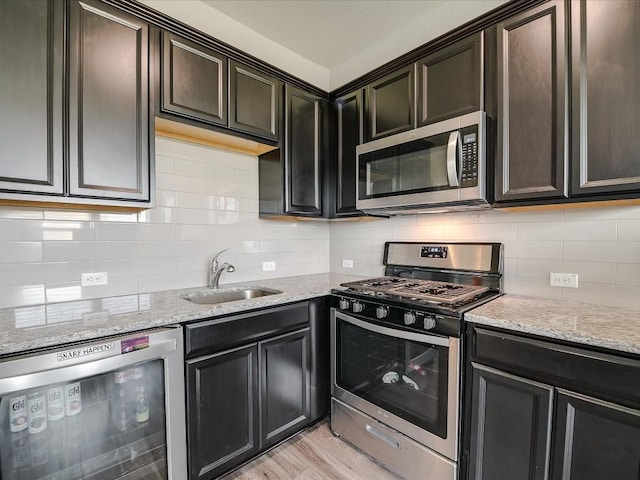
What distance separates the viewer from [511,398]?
1.27 meters

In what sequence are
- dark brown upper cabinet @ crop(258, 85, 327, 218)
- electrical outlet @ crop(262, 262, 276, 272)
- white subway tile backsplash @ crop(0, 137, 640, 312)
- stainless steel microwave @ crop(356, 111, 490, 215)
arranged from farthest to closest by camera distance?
electrical outlet @ crop(262, 262, 276, 272) → dark brown upper cabinet @ crop(258, 85, 327, 218) → stainless steel microwave @ crop(356, 111, 490, 215) → white subway tile backsplash @ crop(0, 137, 640, 312)

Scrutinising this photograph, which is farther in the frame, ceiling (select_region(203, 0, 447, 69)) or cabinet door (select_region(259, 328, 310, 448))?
ceiling (select_region(203, 0, 447, 69))

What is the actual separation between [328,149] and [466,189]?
121cm

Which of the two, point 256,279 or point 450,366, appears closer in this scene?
point 450,366

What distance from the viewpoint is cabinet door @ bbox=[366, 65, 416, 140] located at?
1939 millimetres

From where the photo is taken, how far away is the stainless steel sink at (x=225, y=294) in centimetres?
199

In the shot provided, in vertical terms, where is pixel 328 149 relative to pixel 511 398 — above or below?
above

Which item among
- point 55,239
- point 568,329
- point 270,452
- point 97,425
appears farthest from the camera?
point 270,452

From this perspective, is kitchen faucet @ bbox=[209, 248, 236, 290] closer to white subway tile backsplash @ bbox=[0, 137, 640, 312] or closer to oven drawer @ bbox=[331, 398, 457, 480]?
white subway tile backsplash @ bbox=[0, 137, 640, 312]

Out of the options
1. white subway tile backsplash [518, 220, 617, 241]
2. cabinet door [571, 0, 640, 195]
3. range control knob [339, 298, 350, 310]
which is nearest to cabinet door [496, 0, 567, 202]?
cabinet door [571, 0, 640, 195]

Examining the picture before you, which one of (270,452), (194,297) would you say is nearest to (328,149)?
(194,297)

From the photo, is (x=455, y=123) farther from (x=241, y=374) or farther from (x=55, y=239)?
(x=55, y=239)

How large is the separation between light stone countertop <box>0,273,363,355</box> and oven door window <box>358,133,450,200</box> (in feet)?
2.77

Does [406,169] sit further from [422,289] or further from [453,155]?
[422,289]
